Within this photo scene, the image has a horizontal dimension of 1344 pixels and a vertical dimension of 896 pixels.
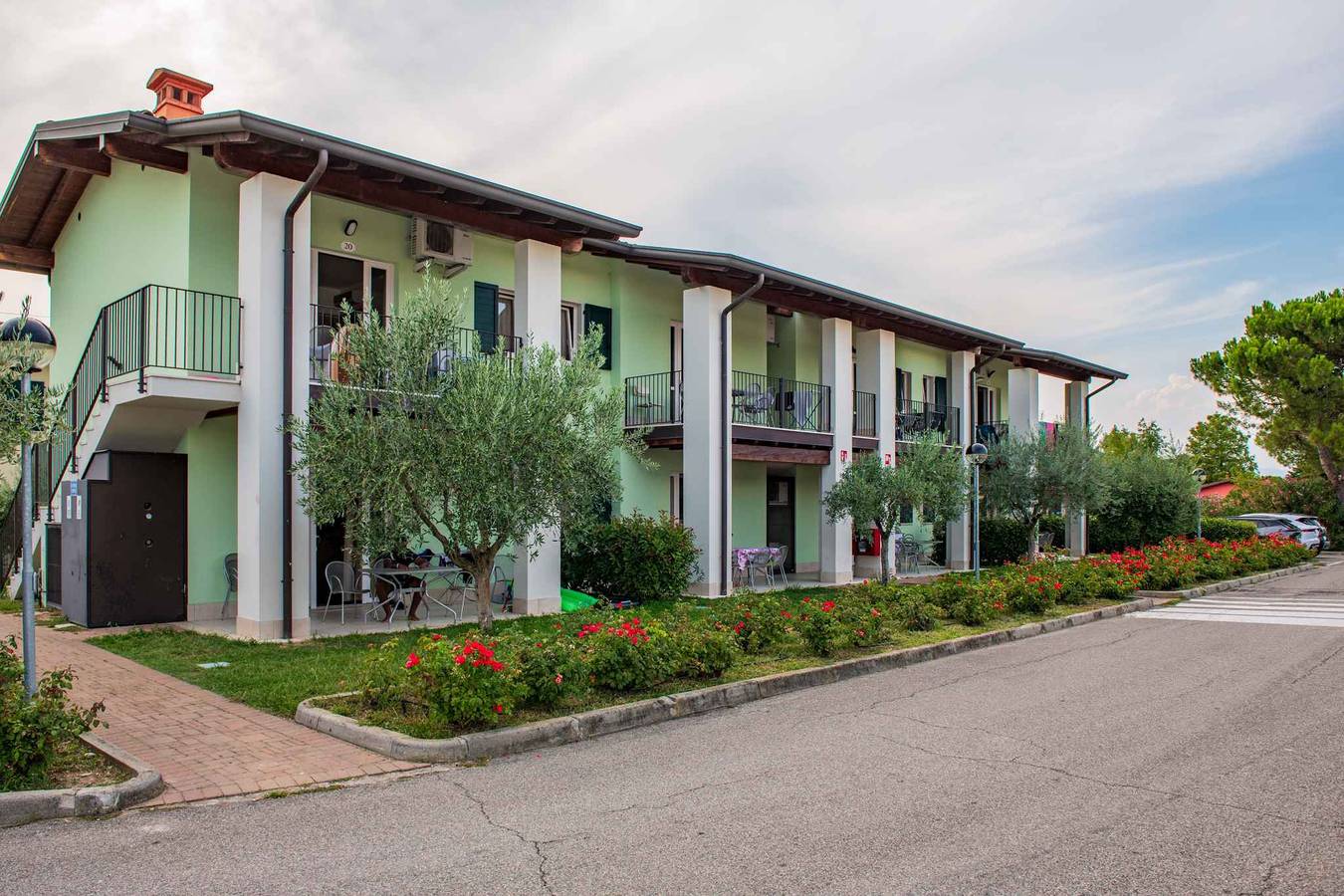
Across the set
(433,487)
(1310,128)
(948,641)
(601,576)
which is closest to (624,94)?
(433,487)

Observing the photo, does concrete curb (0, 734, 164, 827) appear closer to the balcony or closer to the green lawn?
the green lawn

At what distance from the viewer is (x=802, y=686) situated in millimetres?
8867

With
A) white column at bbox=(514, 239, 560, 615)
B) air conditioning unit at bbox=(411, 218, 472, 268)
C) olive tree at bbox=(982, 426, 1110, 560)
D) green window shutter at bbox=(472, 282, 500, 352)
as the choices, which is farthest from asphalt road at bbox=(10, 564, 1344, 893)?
olive tree at bbox=(982, 426, 1110, 560)

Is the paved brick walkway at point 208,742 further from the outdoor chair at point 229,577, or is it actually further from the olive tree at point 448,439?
the outdoor chair at point 229,577

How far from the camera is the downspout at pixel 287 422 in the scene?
11062 mm

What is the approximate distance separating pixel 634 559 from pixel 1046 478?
11740 millimetres

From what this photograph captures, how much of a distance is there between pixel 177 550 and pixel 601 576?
6024 millimetres

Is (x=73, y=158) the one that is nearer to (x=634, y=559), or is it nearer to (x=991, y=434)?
(x=634, y=559)

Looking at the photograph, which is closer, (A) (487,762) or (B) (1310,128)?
(A) (487,762)

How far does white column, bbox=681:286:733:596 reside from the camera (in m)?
16.5

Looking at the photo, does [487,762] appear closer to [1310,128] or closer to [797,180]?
[797,180]

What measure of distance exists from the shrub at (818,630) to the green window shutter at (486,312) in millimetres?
7718

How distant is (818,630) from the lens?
971 centimetres

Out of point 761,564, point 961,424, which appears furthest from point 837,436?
point 961,424
